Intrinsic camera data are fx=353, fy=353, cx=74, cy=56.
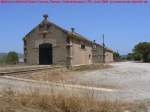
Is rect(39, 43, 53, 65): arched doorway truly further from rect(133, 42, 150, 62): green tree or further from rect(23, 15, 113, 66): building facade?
rect(133, 42, 150, 62): green tree

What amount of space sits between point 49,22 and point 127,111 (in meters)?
37.9

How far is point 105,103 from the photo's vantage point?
1121 centimetres

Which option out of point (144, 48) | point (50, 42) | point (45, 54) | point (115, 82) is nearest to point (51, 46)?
point (50, 42)

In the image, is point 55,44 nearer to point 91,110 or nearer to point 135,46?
point 91,110

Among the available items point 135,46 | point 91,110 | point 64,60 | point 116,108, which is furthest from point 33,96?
point 135,46

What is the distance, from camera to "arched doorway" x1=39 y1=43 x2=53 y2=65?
49219mm

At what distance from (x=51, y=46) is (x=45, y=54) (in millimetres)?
1727

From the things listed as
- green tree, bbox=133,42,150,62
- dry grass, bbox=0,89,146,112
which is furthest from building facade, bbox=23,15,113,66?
green tree, bbox=133,42,150,62

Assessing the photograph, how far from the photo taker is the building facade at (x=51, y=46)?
46875 mm

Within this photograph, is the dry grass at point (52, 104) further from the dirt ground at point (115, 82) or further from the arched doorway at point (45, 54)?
the arched doorway at point (45, 54)

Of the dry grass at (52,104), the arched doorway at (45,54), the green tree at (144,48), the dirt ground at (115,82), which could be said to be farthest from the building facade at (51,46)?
the green tree at (144,48)

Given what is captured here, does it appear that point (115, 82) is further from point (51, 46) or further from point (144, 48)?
point (144, 48)

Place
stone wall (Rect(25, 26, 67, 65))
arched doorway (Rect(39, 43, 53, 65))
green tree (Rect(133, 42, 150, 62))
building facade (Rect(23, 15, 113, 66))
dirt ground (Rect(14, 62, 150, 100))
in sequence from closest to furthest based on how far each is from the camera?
dirt ground (Rect(14, 62, 150, 100)), building facade (Rect(23, 15, 113, 66)), stone wall (Rect(25, 26, 67, 65)), arched doorway (Rect(39, 43, 53, 65)), green tree (Rect(133, 42, 150, 62))

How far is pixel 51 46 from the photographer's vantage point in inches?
1923
